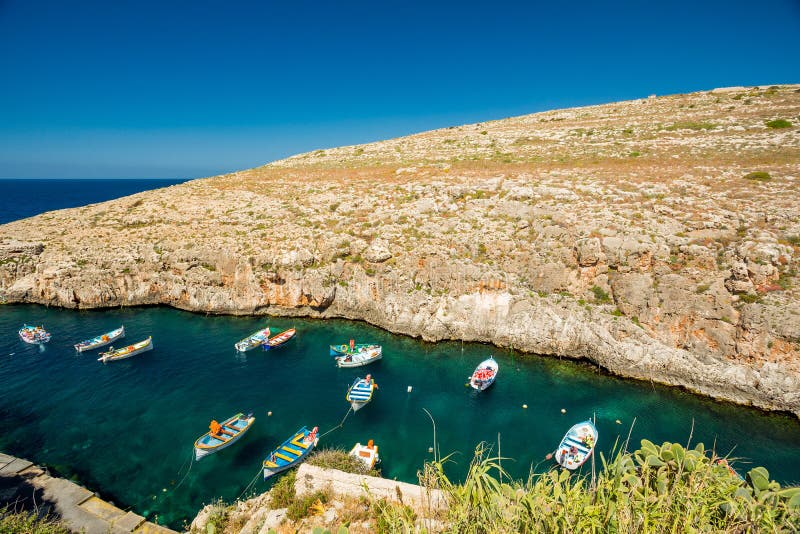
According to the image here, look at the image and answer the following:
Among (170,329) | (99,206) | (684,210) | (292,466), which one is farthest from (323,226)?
(99,206)

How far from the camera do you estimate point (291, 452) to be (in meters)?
22.0

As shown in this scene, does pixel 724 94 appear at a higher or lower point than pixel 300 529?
higher

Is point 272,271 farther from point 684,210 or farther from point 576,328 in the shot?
point 684,210

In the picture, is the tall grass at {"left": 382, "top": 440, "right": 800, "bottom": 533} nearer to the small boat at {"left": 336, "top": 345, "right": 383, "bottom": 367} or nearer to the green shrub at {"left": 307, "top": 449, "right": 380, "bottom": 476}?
the green shrub at {"left": 307, "top": 449, "right": 380, "bottom": 476}

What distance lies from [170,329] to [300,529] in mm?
36020

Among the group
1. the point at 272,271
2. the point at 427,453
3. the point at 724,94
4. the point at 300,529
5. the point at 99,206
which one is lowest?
the point at 427,453

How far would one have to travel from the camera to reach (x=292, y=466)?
21391 millimetres

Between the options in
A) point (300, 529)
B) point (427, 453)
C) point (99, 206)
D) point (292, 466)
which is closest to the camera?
point (300, 529)

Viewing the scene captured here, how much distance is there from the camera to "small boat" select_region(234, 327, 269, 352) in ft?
114

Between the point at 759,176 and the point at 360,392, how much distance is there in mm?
48927

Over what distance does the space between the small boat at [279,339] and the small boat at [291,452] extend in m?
13.1

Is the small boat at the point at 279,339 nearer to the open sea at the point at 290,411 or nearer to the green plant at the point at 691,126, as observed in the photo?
the open sea at the point at 290,411

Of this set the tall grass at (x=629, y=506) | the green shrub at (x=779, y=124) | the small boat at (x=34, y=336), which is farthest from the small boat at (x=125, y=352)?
the green shrub at (x=779, y=124)

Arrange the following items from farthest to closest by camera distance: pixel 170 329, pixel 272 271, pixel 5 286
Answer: pixel 5 286, pixel 272 271, pixel 170 329
